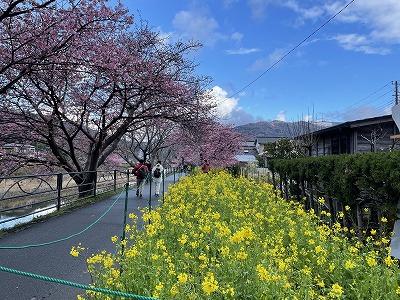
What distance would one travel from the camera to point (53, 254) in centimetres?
720

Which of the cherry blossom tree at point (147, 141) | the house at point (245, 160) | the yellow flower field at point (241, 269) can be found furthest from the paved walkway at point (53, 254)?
the house at point (245, 160)

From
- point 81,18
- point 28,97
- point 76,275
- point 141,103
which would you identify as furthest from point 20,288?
point 141,103

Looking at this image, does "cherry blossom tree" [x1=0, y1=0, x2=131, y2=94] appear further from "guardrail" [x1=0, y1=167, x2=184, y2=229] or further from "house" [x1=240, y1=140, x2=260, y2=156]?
"house" [x1=240, y1=140, x2=260, y2=156]

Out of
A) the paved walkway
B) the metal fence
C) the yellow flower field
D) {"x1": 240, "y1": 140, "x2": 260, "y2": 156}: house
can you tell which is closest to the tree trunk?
the metal fence

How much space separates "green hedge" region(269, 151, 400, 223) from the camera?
6809mm

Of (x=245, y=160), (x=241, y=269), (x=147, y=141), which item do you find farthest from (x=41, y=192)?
(x=245, y=160)

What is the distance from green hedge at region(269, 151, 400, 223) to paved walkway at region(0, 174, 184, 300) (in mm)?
4788

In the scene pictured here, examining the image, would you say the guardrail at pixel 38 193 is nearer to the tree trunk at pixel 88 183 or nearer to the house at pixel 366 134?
the tree trunk at pixel 88 183

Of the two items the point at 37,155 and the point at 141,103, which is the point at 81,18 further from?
the point at 37,155

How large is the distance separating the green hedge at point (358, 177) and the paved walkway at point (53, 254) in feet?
15.7

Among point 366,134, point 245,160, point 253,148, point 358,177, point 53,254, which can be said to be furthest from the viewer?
point 253,148

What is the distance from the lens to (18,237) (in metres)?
8.81

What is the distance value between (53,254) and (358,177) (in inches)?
225

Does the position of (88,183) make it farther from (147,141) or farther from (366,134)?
(147,141)
